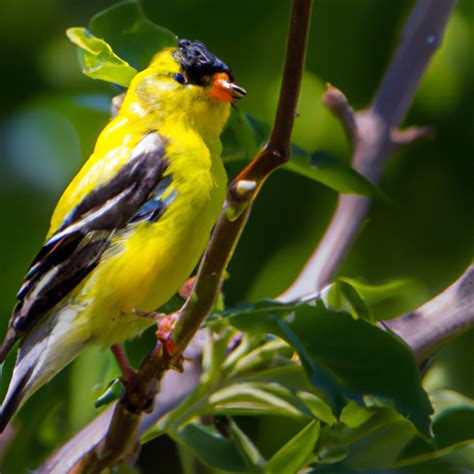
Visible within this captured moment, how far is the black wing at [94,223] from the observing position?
3.48ft

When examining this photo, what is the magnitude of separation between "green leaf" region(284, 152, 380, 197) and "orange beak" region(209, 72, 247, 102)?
0.10m

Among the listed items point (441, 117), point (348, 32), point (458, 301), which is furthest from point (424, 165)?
point (458, 301)

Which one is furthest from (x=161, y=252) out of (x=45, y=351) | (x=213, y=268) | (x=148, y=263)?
Result: (x=213, y=268)

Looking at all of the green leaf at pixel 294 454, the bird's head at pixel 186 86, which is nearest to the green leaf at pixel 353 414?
the green leaf at pixel 294 454

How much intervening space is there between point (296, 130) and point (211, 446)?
1.83 ft

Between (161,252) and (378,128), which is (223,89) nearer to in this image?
(161,252)

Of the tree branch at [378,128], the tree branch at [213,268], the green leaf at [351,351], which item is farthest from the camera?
the tree branch at [378,128]

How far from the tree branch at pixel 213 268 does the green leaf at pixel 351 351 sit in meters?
0.10

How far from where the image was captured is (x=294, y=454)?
1.05 metres

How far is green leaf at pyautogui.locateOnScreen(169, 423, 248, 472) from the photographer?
1127 mm

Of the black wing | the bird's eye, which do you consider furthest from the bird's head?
the black wing

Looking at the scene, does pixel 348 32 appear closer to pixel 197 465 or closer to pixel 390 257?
pixel 390 257

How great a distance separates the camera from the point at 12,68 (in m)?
1.49

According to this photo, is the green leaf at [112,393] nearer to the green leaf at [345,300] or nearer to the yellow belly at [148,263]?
the yellow belly at [148,263]
